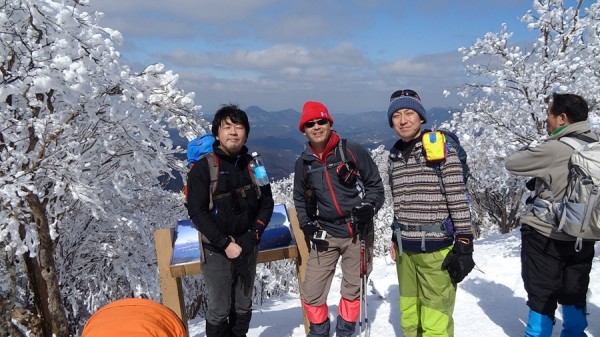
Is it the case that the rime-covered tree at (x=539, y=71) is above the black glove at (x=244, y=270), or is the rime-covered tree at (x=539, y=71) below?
above

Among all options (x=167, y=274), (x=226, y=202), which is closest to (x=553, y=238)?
(x=226, y=202)

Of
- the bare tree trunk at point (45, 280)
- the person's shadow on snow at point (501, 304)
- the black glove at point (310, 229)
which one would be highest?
the black glove at point (310, 229)

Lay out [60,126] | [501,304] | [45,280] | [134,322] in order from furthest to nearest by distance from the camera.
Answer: [45,280]
[501,304]
[60,126]
[134,322]

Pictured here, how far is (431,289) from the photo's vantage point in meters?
3.34

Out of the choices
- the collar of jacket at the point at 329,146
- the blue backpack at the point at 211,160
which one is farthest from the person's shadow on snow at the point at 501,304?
the blue backpack at the point at 211,160

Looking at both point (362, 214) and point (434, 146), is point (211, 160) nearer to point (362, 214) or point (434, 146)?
point (362, 214)

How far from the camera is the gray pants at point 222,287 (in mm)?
3445

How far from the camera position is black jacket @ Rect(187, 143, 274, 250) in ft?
10.7

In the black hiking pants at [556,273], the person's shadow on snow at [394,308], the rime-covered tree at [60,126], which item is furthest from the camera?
the person's shadow on snow at [394,308]

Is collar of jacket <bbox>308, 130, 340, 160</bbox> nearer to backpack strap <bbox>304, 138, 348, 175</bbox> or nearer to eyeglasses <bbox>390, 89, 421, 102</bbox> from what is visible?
backpack strap <bbox>304, 138, 348, 175</bbox>

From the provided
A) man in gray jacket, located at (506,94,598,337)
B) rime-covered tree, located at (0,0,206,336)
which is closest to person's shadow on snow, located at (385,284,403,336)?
man in gray jacket, located at (506,94,598,337)

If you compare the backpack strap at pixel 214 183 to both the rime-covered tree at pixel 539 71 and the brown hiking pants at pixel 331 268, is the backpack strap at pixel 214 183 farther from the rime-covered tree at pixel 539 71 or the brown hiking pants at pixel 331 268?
the rime-covered tree at pixel 539 71

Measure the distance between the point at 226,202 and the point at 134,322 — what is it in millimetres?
1339

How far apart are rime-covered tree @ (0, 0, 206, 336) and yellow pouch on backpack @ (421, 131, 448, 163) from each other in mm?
3248
